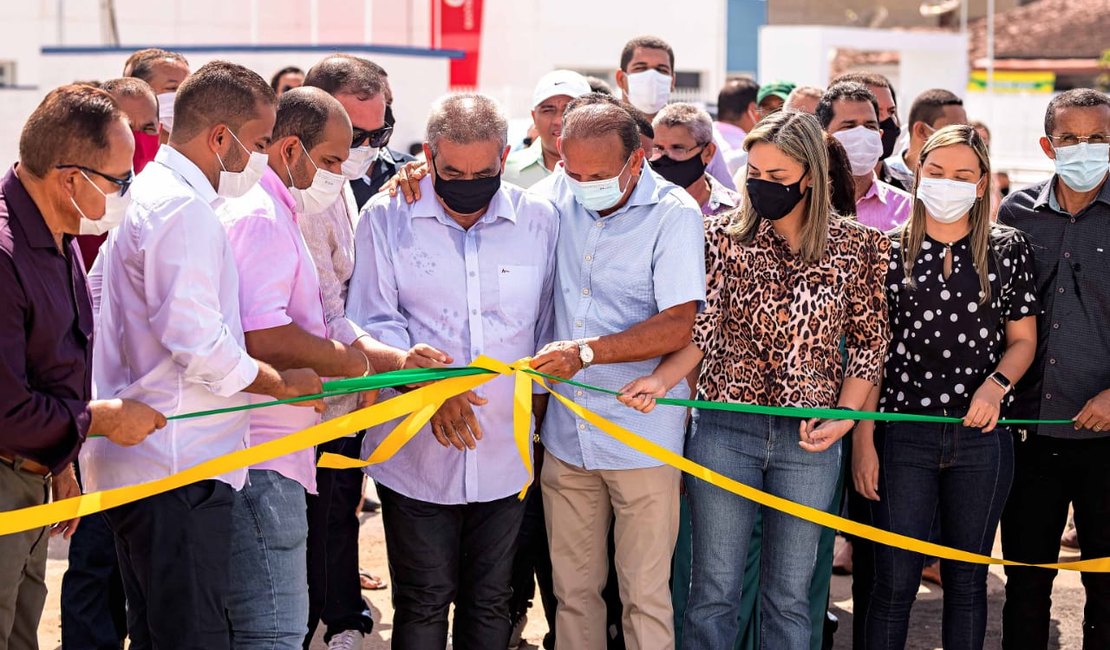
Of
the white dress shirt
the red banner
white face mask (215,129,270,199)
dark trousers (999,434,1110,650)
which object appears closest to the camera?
the white dress shirt

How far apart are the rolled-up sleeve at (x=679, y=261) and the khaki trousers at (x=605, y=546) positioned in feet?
2.09

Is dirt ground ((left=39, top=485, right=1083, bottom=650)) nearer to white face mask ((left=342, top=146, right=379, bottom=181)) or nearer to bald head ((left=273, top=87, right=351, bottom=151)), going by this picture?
white face mask ((left=342, top=146, right=379, bottom=181))

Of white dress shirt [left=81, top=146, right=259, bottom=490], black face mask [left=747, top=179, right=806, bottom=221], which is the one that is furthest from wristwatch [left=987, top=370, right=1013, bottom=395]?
white dress shirt [left=81, top=146, right=259, bottom=490]

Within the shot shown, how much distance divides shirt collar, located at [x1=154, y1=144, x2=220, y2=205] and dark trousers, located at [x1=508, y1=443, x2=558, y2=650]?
1.98 metres

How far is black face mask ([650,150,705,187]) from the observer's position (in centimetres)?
579

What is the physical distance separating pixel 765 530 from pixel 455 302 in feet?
4.55

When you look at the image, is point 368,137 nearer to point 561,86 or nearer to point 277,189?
point 277,189

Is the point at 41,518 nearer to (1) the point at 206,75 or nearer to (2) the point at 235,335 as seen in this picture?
(2) the point at 235,335

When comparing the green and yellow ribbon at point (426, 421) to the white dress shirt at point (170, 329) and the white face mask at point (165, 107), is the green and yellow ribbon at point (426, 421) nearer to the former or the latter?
the white dress shirt at point (170, 329)

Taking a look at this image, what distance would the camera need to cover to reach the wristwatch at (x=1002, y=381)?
468 cm

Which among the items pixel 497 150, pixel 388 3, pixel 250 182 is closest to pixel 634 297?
pixel 497 150

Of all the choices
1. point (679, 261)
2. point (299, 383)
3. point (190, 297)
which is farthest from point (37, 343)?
point (679, 261)

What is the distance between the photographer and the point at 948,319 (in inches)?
184

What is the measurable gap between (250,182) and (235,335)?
49cm
